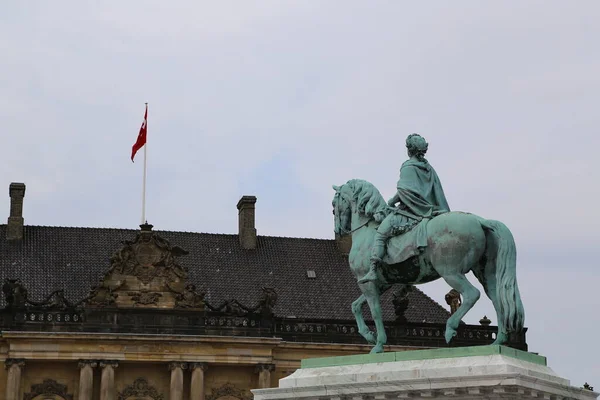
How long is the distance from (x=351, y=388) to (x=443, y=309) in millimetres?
34387

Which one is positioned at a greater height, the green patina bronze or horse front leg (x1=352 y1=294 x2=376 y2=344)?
the green patina bronze

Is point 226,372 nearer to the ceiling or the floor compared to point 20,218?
nearer to the floor

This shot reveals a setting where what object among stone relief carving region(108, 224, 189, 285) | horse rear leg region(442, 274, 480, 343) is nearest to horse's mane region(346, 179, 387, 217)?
horse rear leg region(442, 274, 480, 343)

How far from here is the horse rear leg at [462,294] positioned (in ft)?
57.9

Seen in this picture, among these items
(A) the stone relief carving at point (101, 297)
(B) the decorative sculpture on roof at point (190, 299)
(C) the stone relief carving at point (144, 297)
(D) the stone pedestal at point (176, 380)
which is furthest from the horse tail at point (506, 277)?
(C) the stone relief carving at point (144, 297)

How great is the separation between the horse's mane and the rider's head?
70cm

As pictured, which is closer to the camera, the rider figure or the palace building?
the rider figure

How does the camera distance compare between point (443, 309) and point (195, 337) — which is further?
point (443, 309)

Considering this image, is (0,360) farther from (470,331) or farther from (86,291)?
(470,331)

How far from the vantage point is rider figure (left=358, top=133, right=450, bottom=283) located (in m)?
18.1

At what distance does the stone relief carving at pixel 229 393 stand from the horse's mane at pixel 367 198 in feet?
89.1

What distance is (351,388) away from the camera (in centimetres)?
1714

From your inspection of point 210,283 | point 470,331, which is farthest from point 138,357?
point 470,331

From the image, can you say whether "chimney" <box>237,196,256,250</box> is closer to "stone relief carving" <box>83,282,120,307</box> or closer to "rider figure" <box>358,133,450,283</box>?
"stone relief carving" <box>83,282,120,307</box>
